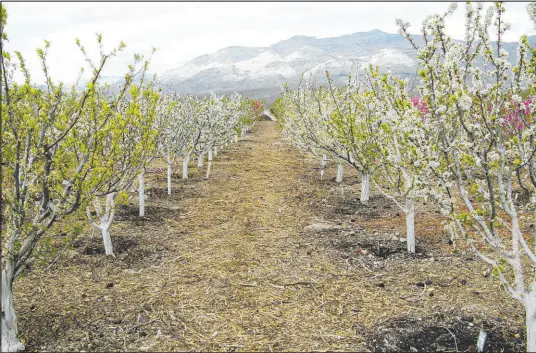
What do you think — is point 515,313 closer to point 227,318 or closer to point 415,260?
point 415,260

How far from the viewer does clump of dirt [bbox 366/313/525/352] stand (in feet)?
17.5

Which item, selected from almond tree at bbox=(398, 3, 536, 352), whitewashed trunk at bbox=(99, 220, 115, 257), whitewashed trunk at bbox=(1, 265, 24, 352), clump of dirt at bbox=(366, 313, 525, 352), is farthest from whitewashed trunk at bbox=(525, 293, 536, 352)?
whitewashed trunk at bbox=(99, 220, 115, 257)

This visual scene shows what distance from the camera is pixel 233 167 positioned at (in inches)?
826

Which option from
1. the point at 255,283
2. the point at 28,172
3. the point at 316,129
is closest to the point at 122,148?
the point at 28,172

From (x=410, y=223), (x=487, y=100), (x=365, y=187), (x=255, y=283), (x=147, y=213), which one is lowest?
(x=255, y=283)

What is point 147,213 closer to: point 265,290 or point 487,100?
point 265,290

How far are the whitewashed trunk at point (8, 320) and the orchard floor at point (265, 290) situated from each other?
290 mm

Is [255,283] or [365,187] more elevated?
[365,187]

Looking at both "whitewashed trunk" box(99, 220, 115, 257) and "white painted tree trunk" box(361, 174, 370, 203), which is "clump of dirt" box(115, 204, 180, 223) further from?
"white painted tree trunk" box(361, 174, 370, 203)

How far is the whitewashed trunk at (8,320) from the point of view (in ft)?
16.5

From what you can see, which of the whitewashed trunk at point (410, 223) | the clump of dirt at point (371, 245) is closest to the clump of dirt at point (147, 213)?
the clump of dirt at point (371, 245)

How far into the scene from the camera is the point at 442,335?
18.5ft

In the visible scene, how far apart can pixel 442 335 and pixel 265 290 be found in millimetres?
2938

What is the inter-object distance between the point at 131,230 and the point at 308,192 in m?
6.76
